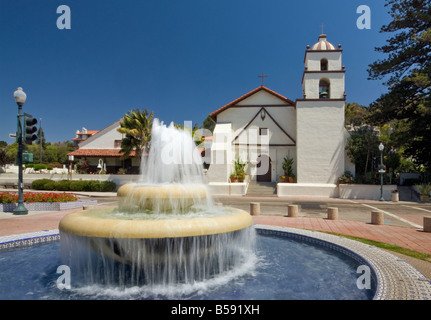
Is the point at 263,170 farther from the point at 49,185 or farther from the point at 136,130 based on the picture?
the point at 49,185

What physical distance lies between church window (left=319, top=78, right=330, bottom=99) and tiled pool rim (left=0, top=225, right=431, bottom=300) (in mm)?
21986

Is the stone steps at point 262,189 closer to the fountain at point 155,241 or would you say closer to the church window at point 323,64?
the church window at point 323,64

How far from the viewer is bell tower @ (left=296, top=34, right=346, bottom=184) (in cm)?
2562

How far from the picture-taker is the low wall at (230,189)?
24.8 m

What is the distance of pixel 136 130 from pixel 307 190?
18285mm

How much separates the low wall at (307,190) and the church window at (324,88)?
9.01 m

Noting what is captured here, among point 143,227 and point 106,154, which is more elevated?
point 106,154

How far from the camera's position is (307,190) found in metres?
24.3

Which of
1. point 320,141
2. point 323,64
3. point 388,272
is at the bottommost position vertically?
point 388,272

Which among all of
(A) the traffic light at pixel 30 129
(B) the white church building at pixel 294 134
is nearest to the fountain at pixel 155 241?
(A) the traffic light at pixel 30 129

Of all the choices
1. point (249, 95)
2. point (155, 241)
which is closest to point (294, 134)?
point (249, 95)
